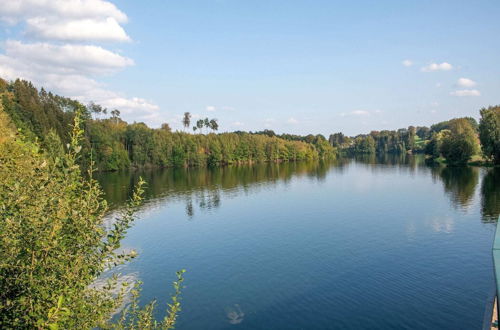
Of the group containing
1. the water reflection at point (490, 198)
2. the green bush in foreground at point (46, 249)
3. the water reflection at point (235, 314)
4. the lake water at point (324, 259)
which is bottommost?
the water reflection at point (235, 314)

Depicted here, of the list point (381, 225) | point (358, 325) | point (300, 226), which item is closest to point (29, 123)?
point (300, 226)

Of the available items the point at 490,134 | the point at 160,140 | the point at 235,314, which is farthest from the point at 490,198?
the point at 160,140

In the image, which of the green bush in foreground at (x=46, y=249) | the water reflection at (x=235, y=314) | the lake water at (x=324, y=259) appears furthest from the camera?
the lake water at (x=324, y=259)

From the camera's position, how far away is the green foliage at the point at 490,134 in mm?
103062

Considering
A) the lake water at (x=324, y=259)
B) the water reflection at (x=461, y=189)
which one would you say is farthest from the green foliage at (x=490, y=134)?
the lake water at (x=324, y=259)

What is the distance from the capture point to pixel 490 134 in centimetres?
10262

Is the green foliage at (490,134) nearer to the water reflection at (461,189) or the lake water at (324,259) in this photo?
the water reflection at (461,189)

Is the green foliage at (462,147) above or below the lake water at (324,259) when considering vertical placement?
above

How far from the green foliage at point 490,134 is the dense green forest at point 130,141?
354ft

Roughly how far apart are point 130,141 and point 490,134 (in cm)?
13732

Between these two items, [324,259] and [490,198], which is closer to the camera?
[324,259]

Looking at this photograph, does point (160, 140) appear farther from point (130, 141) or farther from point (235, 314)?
point (235, 314)

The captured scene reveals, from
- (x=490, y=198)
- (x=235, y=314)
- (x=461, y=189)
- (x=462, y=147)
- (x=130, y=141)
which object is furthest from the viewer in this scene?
(x=130, y=141)

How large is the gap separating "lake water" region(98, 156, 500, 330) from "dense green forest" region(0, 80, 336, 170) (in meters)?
59.0
